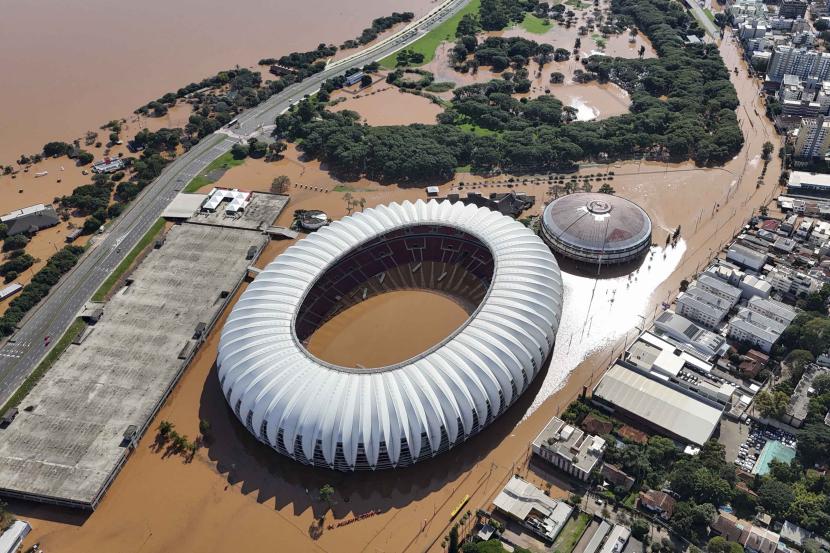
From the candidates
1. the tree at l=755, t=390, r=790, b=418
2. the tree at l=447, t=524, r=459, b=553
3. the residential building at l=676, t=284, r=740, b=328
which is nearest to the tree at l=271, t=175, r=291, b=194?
the residential building at l=676, t=284, r=740, b=328

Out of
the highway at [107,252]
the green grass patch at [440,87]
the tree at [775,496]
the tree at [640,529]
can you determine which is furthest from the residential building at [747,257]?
the highway at [107,252]

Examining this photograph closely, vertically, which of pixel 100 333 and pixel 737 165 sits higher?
pixel 100 333

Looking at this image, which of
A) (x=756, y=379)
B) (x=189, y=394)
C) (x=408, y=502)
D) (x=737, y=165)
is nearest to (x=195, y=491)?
(x=189, y=394)

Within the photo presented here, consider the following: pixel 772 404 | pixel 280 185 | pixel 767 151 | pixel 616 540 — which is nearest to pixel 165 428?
pixel 616 540

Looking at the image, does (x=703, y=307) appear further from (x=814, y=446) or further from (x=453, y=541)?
(x=453, y=541)

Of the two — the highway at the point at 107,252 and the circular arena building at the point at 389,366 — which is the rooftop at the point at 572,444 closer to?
the circular arena building at the point at 389,366

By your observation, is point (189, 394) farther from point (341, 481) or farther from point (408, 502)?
point (408, 502)
